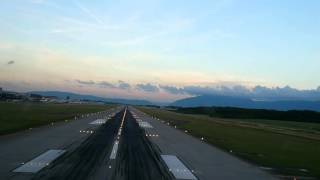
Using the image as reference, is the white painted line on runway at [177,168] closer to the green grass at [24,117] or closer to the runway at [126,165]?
the runway at [126,165]

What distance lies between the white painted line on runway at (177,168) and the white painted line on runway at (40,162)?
5.31 meters

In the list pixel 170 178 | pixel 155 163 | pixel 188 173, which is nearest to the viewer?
pixel 170 178

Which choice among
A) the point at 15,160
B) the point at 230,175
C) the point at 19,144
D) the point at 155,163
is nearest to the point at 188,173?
the point at 230,175

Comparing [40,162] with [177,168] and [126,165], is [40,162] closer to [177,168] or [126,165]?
[126,165]

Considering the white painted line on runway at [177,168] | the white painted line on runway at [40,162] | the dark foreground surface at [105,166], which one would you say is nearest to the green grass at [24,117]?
the white painted line on runway at [40,162]

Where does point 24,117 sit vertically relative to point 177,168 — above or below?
above

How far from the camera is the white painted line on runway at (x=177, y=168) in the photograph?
20745mm

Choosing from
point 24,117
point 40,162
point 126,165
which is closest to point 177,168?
point 126,165

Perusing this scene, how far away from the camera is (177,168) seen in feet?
76.5

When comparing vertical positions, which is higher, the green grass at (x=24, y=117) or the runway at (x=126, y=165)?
the green grass at (x=24, y=117)

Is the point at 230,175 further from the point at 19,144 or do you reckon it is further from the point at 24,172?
the point at 19,144

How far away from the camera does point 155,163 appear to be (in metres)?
25.0

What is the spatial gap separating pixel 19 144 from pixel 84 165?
37.2 feet

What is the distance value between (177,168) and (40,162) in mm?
5920
